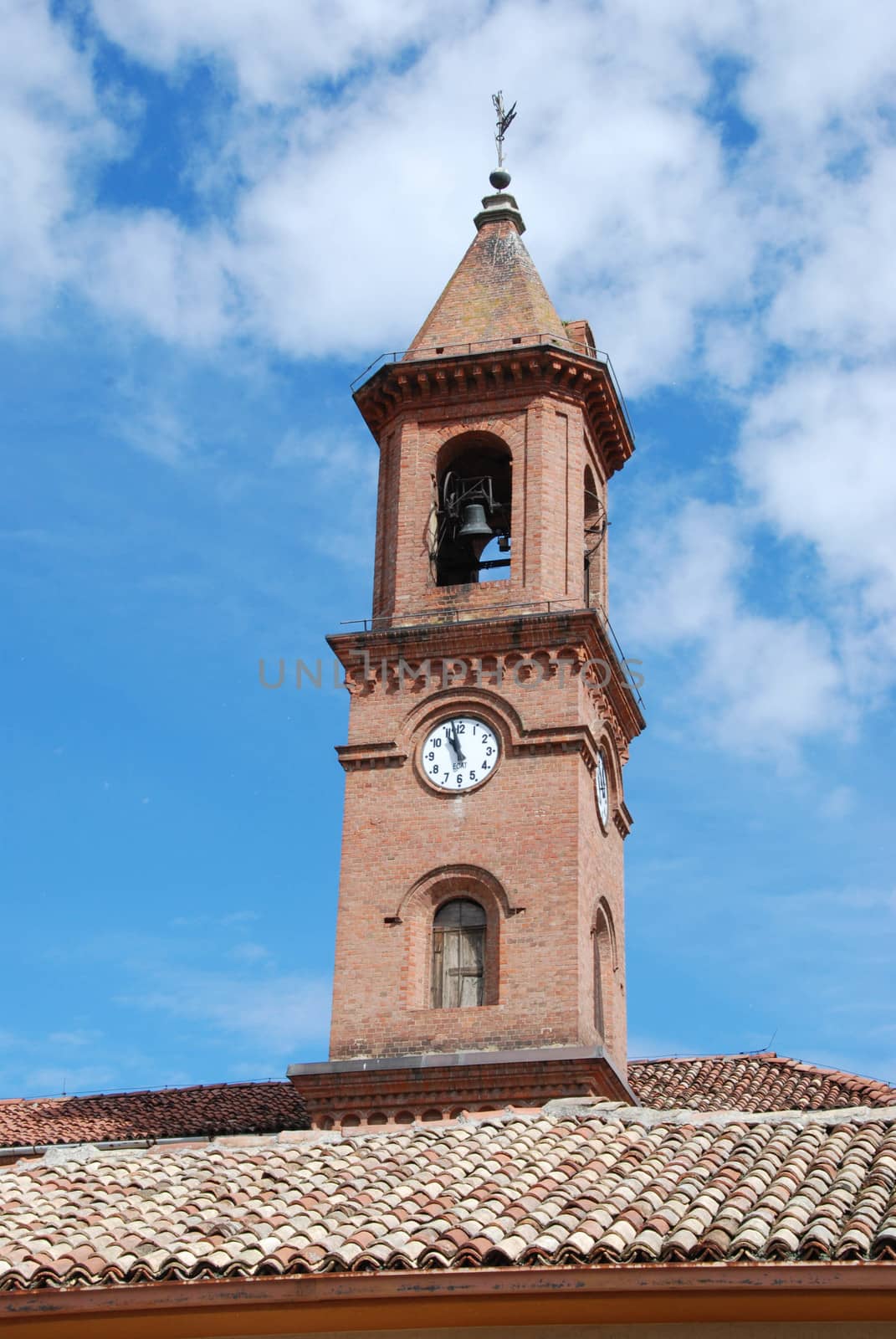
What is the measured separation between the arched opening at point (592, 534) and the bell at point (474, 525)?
164cm

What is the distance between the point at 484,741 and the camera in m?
22.5

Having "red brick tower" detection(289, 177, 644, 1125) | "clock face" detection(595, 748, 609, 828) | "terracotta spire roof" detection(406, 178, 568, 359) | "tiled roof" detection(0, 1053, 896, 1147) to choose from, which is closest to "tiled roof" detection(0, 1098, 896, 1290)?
"red brick tower" detection(289, 177, 644, 1125)

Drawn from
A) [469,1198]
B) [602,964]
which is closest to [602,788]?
[602,964]

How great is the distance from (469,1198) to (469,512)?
1383 centimetres

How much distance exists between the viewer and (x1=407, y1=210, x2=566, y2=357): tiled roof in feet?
82.6

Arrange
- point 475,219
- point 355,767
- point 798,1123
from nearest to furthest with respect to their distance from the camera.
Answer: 1. point 798,1123
2. point 355,767
3. point 475,219

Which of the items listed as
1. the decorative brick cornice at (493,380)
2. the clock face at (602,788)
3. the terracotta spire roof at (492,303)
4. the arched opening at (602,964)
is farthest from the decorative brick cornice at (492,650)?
the terracotta spire roof at (492,303)

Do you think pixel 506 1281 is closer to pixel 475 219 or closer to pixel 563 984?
pixel 563 984

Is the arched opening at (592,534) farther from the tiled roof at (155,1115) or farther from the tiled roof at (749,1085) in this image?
the tiled roof at (155,1115)

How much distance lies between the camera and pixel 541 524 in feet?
77.7

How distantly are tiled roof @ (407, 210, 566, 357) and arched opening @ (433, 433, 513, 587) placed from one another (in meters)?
1.42

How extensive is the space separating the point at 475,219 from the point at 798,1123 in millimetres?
17331

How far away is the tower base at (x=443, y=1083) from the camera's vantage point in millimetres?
20000

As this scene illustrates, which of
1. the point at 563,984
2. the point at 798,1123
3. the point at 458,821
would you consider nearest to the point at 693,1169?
the point at 798,1123
